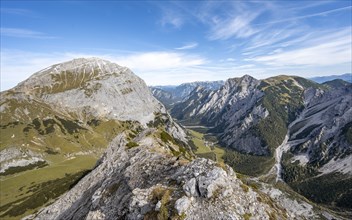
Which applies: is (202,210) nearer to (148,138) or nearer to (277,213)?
(277,213)

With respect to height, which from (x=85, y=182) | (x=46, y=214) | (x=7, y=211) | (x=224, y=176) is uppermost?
(x=224, y=176)

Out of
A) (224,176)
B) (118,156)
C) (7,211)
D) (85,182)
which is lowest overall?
(7,211)

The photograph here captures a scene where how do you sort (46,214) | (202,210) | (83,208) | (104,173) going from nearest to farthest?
(202,210) < (83,208) < (104,173) < (46,214)

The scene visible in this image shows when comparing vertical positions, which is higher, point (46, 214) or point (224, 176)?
point (224, 176)

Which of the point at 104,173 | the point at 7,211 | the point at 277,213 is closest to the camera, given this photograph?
the point at 277,213

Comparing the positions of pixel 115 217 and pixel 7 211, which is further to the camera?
pixel 7 211

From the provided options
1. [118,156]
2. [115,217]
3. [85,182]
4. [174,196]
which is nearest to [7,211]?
[85,182]

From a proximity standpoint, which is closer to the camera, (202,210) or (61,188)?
(202,210)

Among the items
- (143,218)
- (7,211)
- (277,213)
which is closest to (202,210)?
(143,218)

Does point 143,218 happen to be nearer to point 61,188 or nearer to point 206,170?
point 206,170
